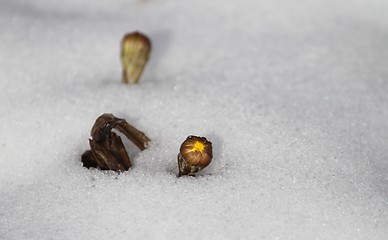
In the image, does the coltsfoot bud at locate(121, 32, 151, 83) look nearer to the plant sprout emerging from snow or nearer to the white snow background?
the white snow background

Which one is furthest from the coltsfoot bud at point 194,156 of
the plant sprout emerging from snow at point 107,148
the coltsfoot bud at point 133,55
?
the coltsfoot bud at point 133,55

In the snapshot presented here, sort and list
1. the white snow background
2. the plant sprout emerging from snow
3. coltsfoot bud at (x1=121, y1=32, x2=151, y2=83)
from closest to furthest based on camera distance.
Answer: the white snow background
the plant sprout emerging from snow
coltsfoot bud at (x1=121, y1=32, x2=151, y2=83)

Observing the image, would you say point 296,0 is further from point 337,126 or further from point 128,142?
point 128,142

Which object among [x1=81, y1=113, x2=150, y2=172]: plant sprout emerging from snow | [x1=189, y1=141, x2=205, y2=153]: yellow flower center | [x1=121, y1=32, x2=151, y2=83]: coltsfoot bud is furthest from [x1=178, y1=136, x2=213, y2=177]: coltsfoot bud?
[x1=121, y1=32, x2=151, y2=83]: coltsfoot bud

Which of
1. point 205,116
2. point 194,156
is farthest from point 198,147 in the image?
point 205,116

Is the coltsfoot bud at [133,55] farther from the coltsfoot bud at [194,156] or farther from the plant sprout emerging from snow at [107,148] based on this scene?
the coltsfoot bud at [194,156]

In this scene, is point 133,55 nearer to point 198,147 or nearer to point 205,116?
point 205,116

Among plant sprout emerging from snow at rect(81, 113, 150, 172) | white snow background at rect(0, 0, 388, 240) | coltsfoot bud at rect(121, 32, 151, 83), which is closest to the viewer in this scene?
white snow background at rect(0, 0, 388, 240)
